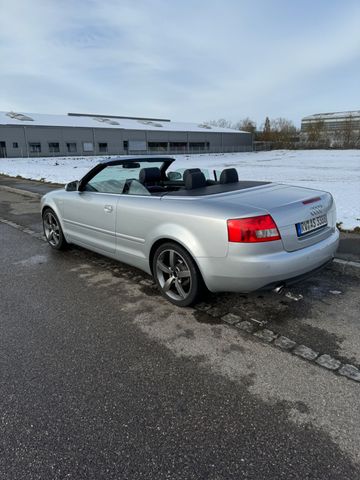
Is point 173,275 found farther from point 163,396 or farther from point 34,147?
point 34,147

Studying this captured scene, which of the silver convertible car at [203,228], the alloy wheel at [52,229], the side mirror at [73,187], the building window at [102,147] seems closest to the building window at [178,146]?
the building window at [102,147]

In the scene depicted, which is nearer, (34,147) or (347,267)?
(347,267)

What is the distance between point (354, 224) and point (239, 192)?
3.78 metres

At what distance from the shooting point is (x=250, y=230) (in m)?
2.84

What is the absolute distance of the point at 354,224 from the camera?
20.5ft

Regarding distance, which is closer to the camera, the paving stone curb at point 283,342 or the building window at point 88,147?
the paving stone curb at point 283,342

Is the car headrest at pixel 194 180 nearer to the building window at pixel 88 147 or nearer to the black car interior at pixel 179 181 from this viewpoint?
the black car interior at pixel 179 181

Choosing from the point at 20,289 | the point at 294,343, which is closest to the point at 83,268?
the point at 20,289

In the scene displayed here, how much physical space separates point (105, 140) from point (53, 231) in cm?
4619

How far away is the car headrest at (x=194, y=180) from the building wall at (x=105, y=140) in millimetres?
43728

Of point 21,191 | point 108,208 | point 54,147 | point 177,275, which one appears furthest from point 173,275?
point 54,147

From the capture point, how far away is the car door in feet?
13.6

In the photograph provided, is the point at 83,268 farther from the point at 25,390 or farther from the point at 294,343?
the point at 294,343

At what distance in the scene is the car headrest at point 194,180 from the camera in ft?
12.2
